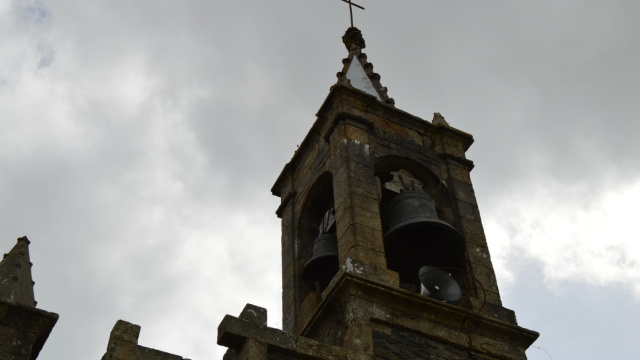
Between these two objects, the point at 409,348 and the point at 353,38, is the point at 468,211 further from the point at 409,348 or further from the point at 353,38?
the point at 353,38

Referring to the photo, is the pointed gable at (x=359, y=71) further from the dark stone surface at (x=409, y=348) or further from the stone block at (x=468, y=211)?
the dark stone surface at (x=409, y=348)

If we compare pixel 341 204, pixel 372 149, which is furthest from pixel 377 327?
pixel 372 149

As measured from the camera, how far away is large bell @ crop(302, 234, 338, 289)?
9789mm

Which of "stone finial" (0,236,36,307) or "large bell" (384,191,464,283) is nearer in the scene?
"stone finial" (0,236,36,307)

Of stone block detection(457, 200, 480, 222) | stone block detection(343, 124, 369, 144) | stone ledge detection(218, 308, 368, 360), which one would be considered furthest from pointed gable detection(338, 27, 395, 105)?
stone ledge detection(218, 308, 368, 360)

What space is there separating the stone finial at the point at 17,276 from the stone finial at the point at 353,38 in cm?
662

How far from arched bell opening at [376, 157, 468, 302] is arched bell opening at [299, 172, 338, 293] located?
64cm

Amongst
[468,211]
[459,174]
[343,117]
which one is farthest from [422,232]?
[343,117]

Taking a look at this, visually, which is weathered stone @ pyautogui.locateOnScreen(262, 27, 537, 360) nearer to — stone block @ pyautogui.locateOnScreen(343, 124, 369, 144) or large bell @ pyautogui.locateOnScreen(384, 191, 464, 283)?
stone block @ pyautogui.locateOnScreen(343, 124, 369, 144)

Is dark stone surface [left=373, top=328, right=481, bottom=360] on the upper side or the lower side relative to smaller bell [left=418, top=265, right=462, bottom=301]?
lower

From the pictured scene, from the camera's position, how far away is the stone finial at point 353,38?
44.1 ft

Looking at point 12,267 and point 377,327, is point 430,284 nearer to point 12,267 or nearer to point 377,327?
point 377,327

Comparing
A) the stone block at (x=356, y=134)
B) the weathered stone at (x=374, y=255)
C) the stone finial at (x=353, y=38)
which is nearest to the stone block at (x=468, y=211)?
the weathered stone at (x=374, y=255)

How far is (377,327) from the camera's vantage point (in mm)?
8062
